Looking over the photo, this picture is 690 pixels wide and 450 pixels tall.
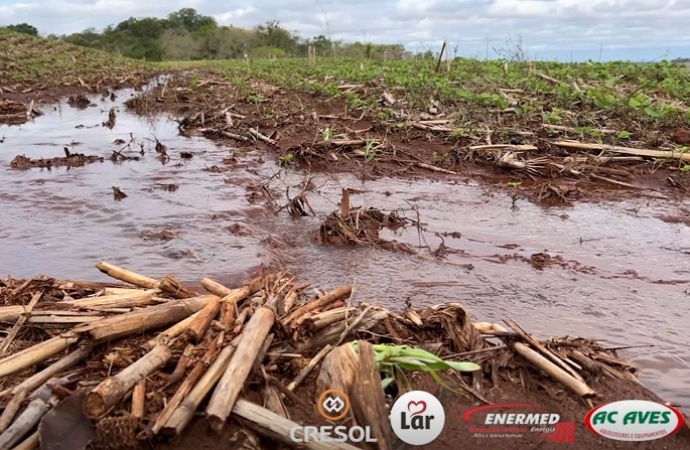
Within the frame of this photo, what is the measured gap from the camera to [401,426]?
7.52 feet

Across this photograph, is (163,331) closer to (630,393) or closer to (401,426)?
(401,426)

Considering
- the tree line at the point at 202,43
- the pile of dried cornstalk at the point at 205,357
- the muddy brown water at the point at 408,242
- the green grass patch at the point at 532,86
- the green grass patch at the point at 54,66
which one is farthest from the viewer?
the tree line at the point at 202,43

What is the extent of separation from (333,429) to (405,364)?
401 millimetres

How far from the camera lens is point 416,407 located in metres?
2.33

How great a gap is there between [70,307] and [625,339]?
2.98m

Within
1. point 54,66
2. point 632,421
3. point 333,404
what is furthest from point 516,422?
point 54,66

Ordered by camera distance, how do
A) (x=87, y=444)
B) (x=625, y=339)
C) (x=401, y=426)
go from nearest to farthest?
(x=87, y=444) < (x=401, y=426) < (x=625, y=339)

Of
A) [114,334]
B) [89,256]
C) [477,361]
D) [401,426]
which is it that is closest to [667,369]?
[477,361]

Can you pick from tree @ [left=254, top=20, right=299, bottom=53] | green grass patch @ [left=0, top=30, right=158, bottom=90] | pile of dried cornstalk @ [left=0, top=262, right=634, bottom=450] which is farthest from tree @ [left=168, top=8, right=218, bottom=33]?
pile of dried cornstalk @ [left=0, top=262, right=634, bottom=450]

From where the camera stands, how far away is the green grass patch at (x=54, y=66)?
61.3 feet

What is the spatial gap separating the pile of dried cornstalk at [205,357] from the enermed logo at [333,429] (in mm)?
31

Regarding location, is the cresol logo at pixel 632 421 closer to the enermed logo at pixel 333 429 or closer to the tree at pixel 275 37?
the enermed logo at pixel 333 429

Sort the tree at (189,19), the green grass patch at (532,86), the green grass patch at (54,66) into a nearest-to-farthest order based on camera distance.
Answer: the green grass patch at (532,86) → the green grass patch at (54,66) → the tree at (189,19)

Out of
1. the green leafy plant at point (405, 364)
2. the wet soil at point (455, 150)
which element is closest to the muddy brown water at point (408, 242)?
the wet soil at point (455, 150)
